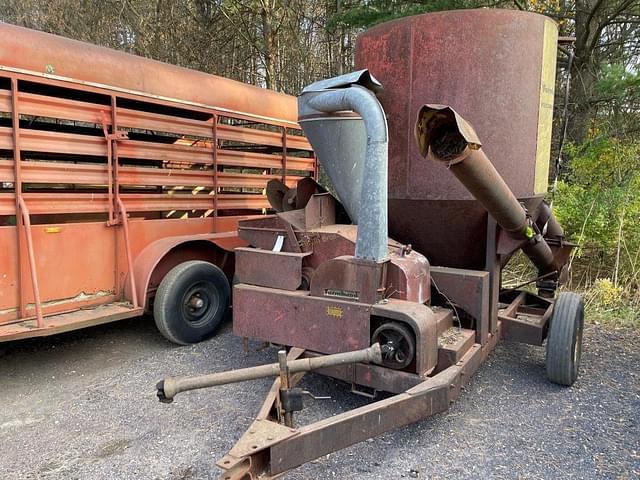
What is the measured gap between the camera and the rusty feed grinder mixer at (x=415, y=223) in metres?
3.02

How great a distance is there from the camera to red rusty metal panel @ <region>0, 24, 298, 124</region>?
372 centimetres

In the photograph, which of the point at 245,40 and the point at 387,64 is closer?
the point at 387,64

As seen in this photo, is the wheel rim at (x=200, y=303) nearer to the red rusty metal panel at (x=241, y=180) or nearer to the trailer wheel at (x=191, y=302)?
the trailer wheel at (x=191, y=302)

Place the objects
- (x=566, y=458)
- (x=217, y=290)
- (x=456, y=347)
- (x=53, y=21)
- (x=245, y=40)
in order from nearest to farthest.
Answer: (x=566, y=458), (x=456, y=347), (x=217, y=290), (x=53, y=21), (x=245, y=40)

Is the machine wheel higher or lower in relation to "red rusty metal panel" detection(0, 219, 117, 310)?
lower

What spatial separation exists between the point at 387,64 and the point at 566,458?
286cm

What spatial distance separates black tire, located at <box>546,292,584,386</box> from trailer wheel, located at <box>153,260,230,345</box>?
2.95 meters

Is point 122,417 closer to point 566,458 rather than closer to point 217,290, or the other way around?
point 217,290

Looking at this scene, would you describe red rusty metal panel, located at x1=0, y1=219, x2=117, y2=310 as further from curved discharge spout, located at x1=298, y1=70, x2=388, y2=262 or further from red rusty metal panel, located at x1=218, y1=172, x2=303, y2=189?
curved discharge spout, located at x1=298, y1=70, x2=388, y2=262

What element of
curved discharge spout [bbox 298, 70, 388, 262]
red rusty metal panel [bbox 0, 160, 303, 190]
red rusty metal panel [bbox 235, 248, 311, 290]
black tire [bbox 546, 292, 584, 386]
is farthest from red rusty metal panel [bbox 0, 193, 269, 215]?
black tire [bbox 546, 292, 584, 386]

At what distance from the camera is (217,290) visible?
4.97 m

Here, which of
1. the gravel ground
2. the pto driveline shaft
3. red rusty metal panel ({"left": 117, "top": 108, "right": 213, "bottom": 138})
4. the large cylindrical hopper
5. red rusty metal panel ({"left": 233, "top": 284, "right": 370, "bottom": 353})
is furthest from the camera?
red rusty metal panel ({"left": 117, "top": 108, "right": 213, "bottom": 138})

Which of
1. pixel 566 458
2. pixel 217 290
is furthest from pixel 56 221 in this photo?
pixel 566 458

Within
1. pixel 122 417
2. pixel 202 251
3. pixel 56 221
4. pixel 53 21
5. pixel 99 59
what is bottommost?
pixel 122 417
